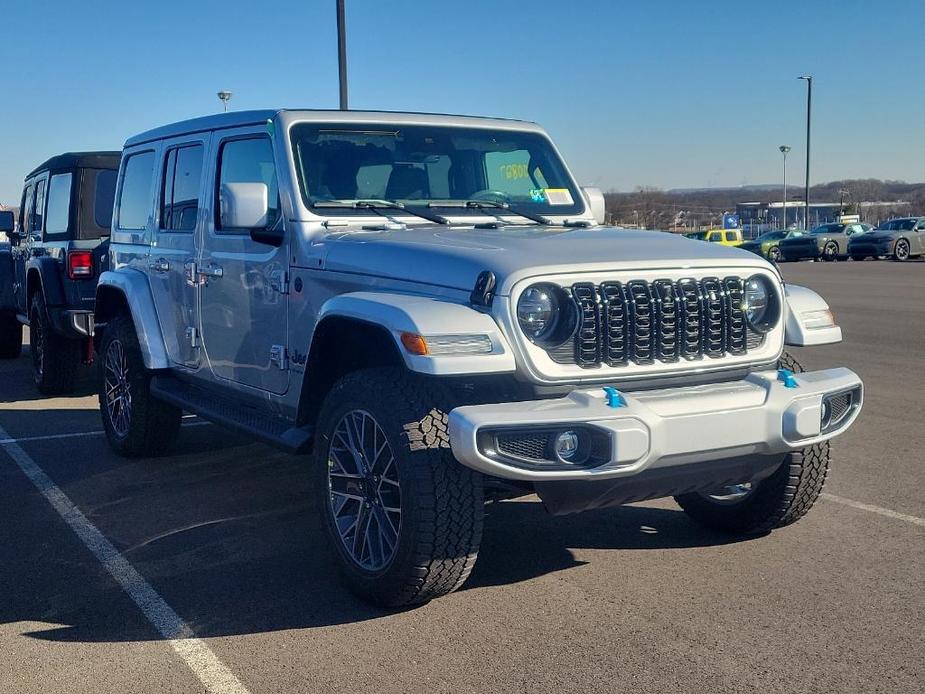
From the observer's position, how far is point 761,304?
183 inches

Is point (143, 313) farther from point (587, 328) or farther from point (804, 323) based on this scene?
point (804, 323)

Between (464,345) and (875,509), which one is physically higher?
(464,345)

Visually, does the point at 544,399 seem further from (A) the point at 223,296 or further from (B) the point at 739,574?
(A) the point at 223,296

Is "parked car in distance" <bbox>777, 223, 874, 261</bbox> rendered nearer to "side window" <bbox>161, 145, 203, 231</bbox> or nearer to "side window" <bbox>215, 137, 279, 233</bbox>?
"side window" <bbox>161, 145, 203, 231</bbox>

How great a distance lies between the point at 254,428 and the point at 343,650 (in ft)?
5.46

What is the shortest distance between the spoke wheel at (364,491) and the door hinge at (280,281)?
40.0 inches

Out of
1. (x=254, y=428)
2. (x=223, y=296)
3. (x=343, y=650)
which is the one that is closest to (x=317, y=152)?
(x=223, y=296)

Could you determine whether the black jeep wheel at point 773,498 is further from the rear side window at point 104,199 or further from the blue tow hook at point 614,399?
the rear side window at point 104,199

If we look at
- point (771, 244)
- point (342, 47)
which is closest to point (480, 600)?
point (342, 47)

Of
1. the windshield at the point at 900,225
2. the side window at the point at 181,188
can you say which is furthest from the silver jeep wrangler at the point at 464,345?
the windshield at the point at 900,225

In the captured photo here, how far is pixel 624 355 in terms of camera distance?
423cm

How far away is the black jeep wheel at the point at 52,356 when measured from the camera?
33.3ft

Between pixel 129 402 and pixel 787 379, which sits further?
pixel 129 402

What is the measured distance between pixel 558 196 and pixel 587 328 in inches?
81.8
